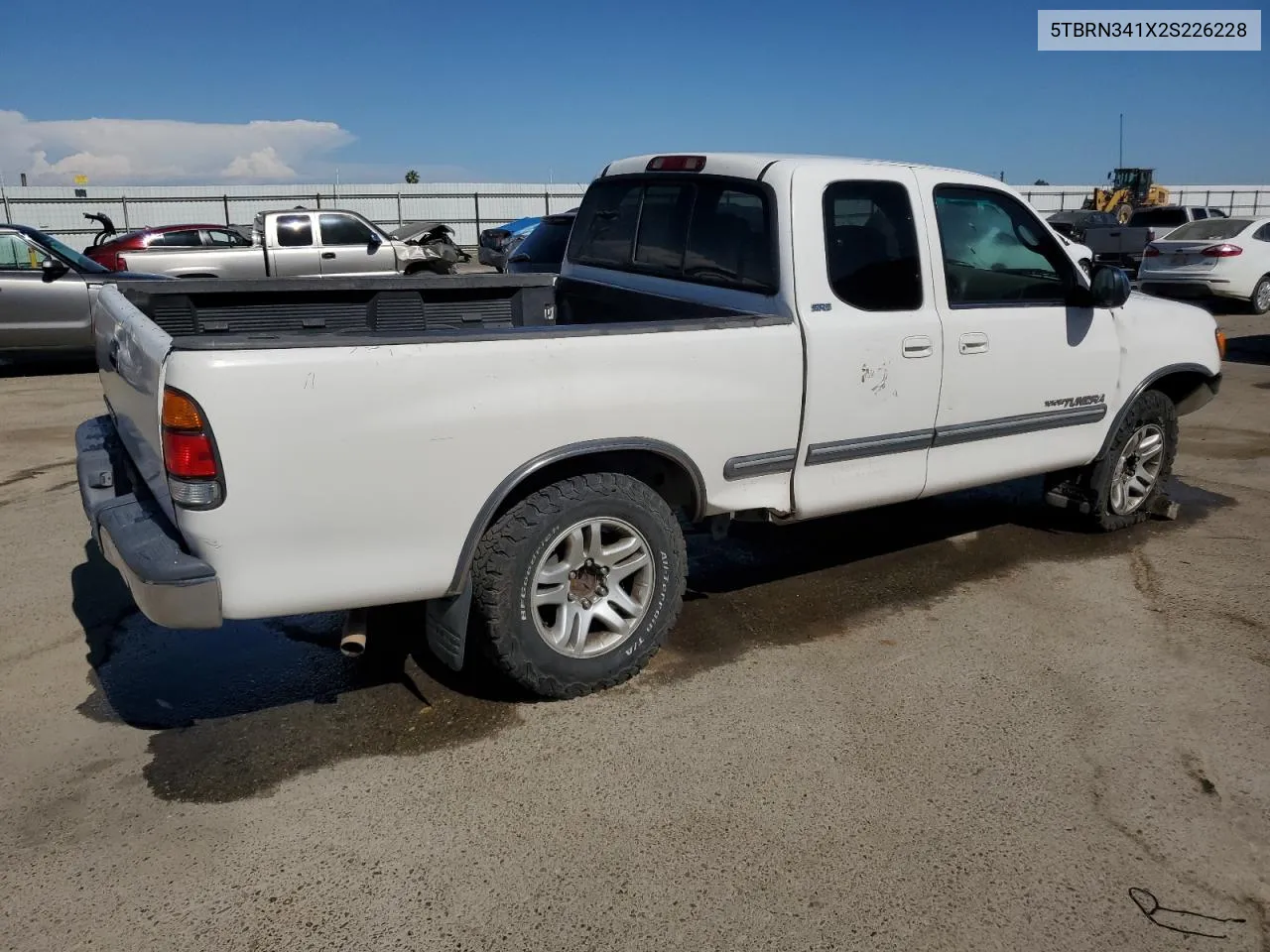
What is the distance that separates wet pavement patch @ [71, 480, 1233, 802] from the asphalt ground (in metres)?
0.02

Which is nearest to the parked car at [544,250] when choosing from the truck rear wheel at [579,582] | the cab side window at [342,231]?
the cab side window at [342,231]

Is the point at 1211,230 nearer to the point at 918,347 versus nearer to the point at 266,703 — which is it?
the point at 918,347

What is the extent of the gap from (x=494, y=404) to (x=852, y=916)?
1.82 meters

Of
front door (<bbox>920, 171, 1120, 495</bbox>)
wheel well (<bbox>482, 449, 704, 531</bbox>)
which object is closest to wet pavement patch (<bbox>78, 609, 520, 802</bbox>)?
wheel well (<bbox>482, 449, 704, 531</bbox>)

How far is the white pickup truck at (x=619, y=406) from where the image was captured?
290 cm

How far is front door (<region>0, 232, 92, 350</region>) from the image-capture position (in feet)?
33.9

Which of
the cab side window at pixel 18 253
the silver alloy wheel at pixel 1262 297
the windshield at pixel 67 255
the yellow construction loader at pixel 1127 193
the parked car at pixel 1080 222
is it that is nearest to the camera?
the cab side window at pixel 18 253

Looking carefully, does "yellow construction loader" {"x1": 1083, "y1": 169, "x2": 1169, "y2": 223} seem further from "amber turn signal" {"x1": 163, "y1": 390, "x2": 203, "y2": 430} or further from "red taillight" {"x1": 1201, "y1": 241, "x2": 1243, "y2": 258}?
"amber turn signal" {"x1": 163, "y1": 390, "x2": 203, "y2": 430}

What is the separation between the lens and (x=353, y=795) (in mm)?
3080

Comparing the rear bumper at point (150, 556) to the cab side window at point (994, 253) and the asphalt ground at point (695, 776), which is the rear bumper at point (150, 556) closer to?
the asphalt ground at point (695, 776)

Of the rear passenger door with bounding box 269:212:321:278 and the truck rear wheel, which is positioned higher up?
the rear passenger door with bounding box 269:212:321:278

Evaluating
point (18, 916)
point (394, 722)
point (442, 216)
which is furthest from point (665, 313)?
point (442, 216)

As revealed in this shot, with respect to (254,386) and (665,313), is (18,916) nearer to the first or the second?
(254,386)

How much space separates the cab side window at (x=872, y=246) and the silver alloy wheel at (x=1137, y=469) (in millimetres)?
2023
